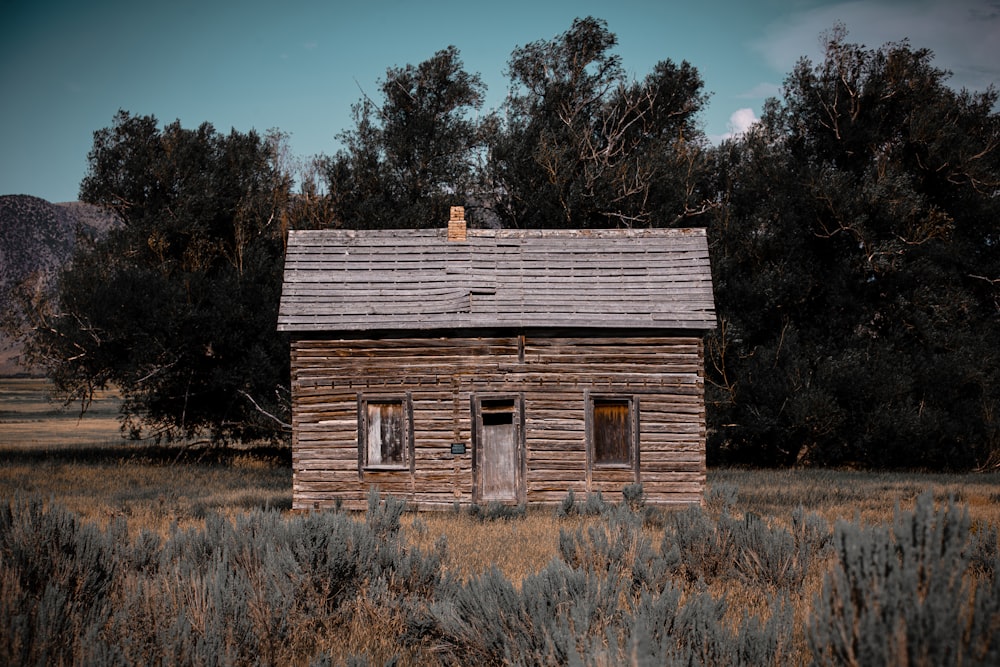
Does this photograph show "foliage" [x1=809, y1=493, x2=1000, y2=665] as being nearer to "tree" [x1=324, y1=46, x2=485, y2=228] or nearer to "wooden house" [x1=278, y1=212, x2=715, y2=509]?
"wooden house" [x1=278, y1=212, x2=715, y2=509]

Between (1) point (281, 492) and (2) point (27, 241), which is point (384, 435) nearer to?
(1) point (281, 492)

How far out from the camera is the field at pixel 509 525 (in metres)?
6.74

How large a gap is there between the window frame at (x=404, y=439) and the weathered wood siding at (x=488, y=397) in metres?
0.06

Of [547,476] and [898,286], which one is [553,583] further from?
[898,286]

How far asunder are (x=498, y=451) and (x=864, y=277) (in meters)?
16.1

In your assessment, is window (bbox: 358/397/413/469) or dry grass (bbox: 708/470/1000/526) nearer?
dry grass (bbox: 708/470/1000/526)

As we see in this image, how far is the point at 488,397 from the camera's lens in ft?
53.5

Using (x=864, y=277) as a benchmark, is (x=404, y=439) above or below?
below

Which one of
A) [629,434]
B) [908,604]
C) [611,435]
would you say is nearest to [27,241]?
[611,435]

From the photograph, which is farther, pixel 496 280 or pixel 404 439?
pixel 496 280

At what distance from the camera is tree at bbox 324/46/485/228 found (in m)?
29.4

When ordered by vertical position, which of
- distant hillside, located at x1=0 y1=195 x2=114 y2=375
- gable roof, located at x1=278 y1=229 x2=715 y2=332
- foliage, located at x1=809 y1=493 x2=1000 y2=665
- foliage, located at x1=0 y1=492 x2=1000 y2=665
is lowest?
foliage, located at x1=0 y1=492 x2=1000 y2=665

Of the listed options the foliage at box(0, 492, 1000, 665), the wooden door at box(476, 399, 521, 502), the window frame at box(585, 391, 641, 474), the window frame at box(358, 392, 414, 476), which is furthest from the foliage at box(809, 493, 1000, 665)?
the window frame at box(358, 392, 414, 476)

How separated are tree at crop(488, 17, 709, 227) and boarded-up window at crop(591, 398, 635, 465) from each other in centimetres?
1233
